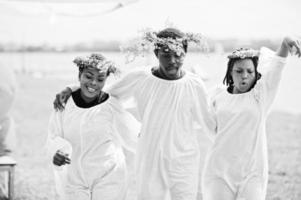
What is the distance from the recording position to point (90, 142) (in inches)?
172

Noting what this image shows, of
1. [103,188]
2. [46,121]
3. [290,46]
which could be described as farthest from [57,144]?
[46,121]

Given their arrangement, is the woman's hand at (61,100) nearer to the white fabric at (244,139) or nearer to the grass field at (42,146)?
the white fabric at (244,139)

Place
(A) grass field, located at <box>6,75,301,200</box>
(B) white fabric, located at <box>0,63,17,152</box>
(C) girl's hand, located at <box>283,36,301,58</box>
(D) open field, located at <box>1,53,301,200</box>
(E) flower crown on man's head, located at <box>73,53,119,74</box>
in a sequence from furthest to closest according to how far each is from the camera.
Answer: (D) open field, located at <box>1,53,301,200</box> → (A) grass field, located at <box>6,75,301,200</box> → (B) white fabric, located at <box>0,63,17,152</box> → (E) flower crown on man's head, located at <box>73,53,119,74</box> → (C) girl's hand, located at <box>283,36,301,58</box>

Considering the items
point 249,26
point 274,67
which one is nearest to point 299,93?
point 249,26

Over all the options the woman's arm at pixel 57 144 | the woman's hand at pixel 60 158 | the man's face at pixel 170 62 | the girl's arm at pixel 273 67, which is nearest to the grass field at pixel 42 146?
the woman's arm at pixel 57 144

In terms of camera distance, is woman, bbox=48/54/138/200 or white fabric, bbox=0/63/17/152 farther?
white fabric, bbox=0/63/17/152

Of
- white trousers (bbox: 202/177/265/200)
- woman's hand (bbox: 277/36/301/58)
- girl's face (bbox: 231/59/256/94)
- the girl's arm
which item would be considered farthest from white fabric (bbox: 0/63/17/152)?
Answer: woman's hand (bbox: 277/36/301/58)

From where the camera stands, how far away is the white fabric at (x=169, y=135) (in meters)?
4.38

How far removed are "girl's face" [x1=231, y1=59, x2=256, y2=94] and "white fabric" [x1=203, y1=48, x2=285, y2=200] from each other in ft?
0.18

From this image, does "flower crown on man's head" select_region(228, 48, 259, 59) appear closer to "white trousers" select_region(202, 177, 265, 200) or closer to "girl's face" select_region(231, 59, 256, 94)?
"girl's face" select_region(231, 59, 256, 94)

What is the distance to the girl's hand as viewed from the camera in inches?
166

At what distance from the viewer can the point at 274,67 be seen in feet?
14.2

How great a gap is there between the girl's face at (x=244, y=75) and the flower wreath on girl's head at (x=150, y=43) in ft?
0.97

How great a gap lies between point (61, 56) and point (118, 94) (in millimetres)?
13388
